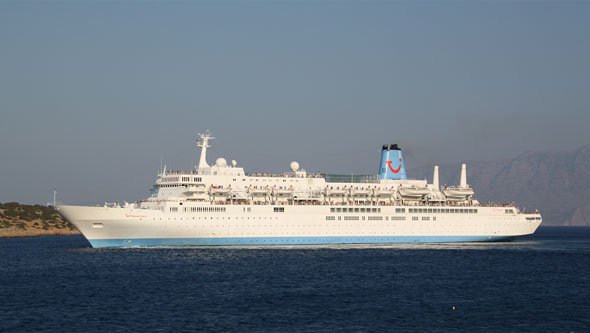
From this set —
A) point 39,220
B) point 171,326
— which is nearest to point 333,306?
point 171,326

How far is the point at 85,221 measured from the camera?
180 feet

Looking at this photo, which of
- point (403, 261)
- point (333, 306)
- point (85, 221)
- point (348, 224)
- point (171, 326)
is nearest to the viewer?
point (171, 326)

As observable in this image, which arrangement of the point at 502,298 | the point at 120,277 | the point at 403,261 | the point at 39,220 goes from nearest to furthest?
the point at 502,298 → the point at 120,277 → the point at 403,261 → the point at 39,220

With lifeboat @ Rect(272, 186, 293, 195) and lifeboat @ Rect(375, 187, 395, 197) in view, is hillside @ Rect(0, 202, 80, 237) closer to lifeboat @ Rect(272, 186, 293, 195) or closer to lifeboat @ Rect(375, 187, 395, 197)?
lifeboat @ Rect(272, 186, 293, 195)

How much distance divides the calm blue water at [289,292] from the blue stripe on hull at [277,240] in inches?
50.9

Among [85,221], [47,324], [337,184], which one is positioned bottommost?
[47,324]

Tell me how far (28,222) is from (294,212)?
207ft

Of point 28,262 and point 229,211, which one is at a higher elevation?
point 229,211

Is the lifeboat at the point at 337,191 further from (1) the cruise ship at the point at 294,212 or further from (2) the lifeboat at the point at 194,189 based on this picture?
(2) the lifeboat at the point at 194,189

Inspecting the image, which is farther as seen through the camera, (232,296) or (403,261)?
(403,261)

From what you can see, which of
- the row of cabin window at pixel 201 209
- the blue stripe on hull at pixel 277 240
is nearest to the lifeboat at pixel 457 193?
the blue stripe on hull at pixel 277 240

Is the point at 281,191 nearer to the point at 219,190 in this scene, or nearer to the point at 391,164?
the point at 219,190

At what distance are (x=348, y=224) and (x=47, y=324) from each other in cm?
4010

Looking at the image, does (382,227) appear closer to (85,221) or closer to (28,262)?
(85,221)
